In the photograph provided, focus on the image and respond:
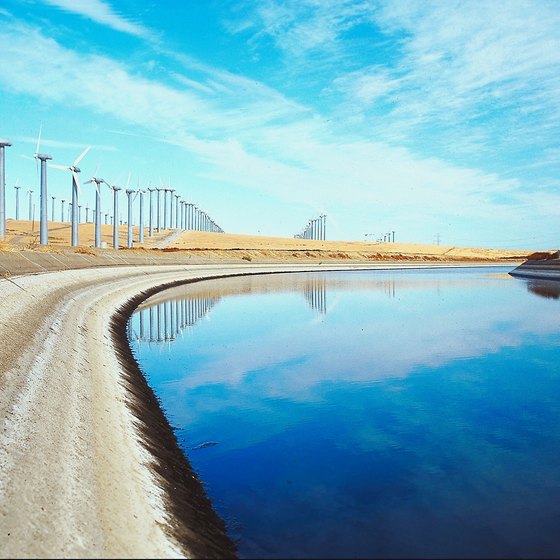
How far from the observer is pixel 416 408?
1345 cm

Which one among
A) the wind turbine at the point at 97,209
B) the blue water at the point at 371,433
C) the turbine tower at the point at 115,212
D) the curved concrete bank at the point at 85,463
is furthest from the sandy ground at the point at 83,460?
the turbine tower at the point at 115,212

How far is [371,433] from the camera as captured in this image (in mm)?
11711

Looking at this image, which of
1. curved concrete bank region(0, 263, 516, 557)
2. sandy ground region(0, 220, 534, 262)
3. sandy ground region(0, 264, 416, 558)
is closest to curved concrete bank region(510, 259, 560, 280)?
sandy ground region(0, 220, 534, 262)

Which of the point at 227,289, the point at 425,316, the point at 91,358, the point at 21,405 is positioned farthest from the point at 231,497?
the point at 227,289

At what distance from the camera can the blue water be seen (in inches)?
308

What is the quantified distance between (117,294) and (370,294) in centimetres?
2001

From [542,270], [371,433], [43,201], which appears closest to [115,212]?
[43,201]

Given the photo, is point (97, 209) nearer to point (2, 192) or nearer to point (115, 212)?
point (115, 212)

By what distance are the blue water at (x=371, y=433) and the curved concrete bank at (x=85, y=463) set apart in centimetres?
65

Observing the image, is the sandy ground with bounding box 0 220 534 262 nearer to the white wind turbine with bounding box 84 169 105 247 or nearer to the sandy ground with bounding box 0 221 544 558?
the white wind turbine with bounding box 84 169 105 247

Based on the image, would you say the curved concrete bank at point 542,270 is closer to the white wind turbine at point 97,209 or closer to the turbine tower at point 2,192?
the white wind turbine at point 97,209

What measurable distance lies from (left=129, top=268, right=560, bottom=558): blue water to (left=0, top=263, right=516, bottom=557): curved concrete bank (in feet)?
2.15

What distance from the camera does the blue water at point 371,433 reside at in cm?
782

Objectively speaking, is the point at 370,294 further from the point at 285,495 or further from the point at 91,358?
the point at 285,495
